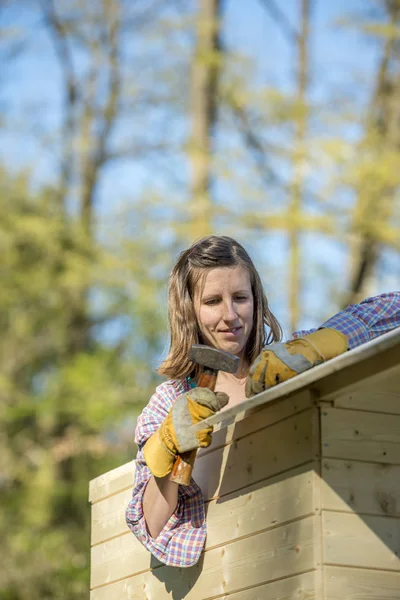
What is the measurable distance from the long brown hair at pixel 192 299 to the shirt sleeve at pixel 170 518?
0.33ft

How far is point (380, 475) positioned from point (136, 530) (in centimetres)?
90

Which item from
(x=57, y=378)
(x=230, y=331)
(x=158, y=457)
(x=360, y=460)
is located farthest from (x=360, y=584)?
(x=57, y=378)

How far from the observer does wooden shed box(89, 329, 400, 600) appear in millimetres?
2449

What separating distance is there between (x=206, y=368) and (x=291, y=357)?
0.97ft

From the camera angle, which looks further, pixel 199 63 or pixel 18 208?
pixel 18 208

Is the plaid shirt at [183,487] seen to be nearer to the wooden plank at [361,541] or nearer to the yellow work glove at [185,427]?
the yellow work glove at [185,427]

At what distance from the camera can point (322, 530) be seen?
2465 millimetres

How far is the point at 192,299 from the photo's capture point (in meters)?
3.20

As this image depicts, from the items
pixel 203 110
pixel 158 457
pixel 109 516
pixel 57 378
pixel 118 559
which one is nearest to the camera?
pixel 158 457

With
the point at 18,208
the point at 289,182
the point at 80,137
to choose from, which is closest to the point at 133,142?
the point at 80,137

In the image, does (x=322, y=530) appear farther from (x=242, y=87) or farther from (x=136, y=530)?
(x=242, y=87)

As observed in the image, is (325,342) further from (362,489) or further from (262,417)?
(362,489)

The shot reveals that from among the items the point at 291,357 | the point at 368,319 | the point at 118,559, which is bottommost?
the point at 118,559

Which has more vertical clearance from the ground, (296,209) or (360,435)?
(296,209)
